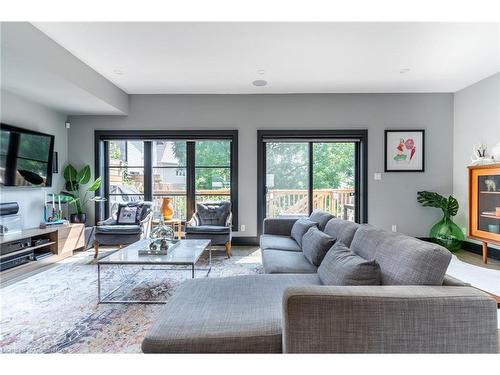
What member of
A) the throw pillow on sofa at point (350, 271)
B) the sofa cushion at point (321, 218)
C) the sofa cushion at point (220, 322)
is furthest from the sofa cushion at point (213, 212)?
the throw pillow on sofa at point (350, 271)

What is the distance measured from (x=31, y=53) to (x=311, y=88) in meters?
3.69

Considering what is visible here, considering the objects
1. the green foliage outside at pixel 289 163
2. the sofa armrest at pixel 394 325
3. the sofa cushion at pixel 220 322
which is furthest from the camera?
the green foliage outside at pixel 289 163

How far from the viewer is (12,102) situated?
13.1ft

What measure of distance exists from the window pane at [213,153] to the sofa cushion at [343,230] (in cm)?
287

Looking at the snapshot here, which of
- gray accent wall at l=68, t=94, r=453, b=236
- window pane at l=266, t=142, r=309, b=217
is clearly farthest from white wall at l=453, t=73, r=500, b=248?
window pane at l=266, t=142, r=309, b=217

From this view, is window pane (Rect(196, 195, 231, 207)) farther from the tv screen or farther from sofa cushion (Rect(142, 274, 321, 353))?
sofa cushion (Rect(142, 274, 321, 353))

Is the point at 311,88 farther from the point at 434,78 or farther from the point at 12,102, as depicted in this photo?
the point at 12,102

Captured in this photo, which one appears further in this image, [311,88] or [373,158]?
[373,158]

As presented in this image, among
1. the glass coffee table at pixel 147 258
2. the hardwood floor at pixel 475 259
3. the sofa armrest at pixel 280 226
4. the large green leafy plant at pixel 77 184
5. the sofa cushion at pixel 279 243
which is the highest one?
the large green leafy plant at pixel 77 184

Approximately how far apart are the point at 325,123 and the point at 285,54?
191 centimetres

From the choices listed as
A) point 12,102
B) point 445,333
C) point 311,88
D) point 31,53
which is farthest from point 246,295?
point 12,102

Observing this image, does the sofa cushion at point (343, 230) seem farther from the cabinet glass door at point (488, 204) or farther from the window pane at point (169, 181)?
the window pane at point (169, 181)

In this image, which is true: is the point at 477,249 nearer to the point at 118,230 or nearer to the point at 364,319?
the point at 364,319

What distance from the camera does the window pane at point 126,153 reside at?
5.40m
